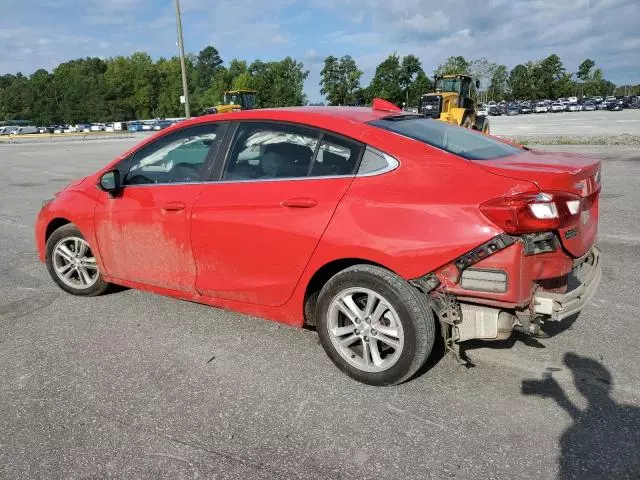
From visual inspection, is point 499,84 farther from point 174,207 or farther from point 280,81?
point 174,207

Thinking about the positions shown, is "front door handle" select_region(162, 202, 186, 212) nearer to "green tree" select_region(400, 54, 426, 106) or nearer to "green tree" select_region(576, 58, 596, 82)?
"green tree" select_region(400, 54, 426, 106)

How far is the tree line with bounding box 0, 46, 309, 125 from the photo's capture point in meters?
92.9

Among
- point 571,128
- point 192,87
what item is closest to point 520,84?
point 192,87

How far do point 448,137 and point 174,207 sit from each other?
1.97 meters

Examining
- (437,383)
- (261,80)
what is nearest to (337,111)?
(437,383)

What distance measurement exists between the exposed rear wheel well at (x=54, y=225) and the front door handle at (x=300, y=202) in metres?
2.50

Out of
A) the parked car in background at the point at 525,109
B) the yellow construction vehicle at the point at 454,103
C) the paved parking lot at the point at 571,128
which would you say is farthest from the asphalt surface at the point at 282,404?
the parked car in background at the point at 525,109

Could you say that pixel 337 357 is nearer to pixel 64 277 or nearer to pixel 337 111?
pixel 337 111

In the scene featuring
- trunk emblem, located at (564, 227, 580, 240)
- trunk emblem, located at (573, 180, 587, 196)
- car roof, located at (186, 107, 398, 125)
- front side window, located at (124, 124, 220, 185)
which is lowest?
trunk emblem, located at (564, 227, 580, 240)

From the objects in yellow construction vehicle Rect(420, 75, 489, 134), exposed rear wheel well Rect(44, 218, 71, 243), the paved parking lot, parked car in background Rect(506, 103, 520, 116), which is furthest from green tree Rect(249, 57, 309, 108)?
exposed rear wheel well Rect(44, 218, 71, 243)

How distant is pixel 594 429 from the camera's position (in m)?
2.71

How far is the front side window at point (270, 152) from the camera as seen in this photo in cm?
345

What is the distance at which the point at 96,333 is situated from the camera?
13.4 feet

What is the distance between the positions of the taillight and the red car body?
22 millimetres
